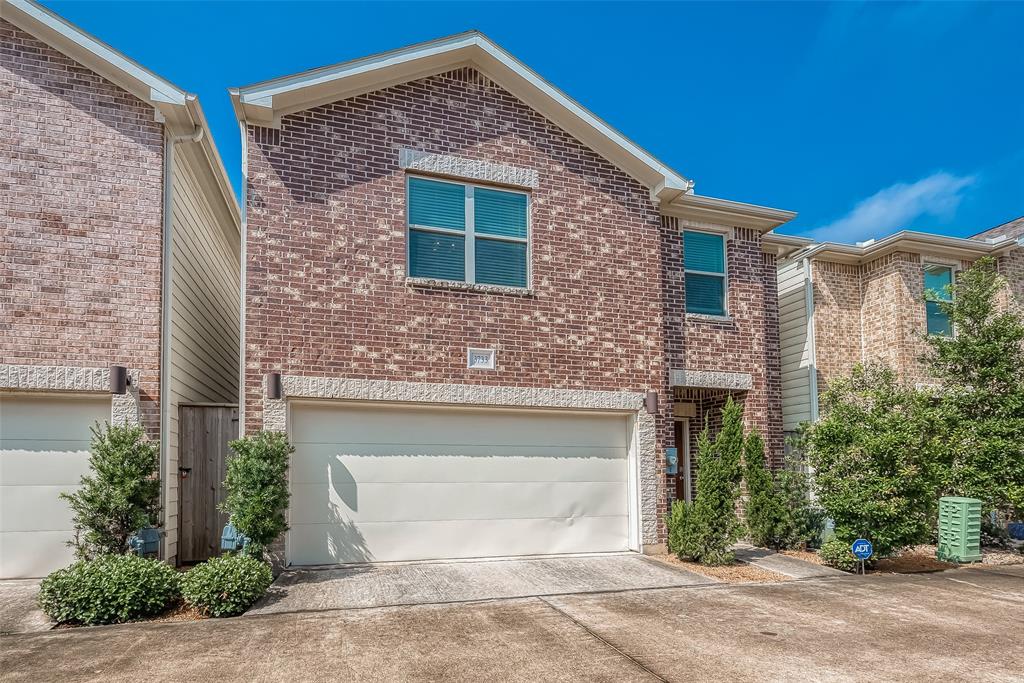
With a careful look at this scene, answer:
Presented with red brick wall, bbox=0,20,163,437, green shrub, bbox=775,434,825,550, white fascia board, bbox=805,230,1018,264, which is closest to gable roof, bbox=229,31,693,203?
red brick wall, bbox=0,20,163,437

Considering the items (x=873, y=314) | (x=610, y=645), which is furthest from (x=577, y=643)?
(x=873, y=314)

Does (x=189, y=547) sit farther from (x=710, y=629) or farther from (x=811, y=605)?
(x=811, y=605)

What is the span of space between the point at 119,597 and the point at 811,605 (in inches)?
280

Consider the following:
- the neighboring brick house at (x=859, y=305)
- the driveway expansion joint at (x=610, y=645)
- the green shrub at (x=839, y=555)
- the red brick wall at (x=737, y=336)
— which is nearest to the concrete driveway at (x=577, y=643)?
the driveway expansion joint at (x=610, y=645)

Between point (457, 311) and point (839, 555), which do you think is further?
point (457, 311)

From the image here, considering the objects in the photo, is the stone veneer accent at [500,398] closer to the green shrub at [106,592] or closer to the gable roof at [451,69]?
the green shrub at [106,592]

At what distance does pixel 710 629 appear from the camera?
22.0 ft

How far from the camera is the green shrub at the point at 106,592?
6785 millimetres

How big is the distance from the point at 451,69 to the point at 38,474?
755 cm

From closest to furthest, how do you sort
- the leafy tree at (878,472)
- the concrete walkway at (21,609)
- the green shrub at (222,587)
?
1. the concrete walkway at (21,609)
2. the green shrub at (222,587)
3. the leafy tree at (878,472)

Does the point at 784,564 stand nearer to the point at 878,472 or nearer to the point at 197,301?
the point at 878,472

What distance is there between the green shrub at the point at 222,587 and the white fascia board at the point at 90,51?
5.56 m

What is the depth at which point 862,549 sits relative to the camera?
9.51m

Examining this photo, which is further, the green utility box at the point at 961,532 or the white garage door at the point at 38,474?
the green utility box at the point at 961,532
